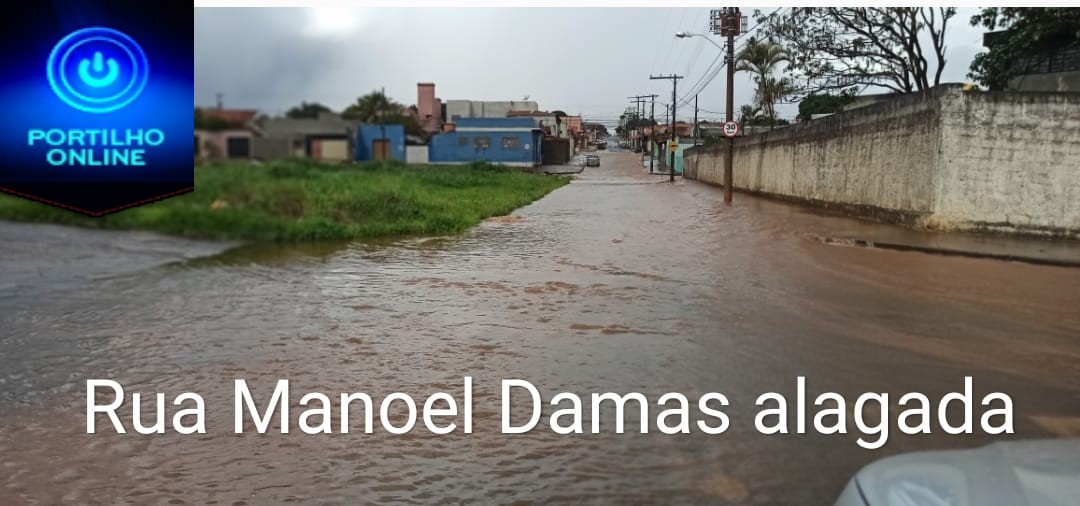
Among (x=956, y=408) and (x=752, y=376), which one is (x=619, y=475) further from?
(x=956, y=408)

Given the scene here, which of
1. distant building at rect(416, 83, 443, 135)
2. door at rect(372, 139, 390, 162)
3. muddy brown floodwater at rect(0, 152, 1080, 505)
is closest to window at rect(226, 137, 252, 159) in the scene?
door at rect(372, 139, 390, 162)

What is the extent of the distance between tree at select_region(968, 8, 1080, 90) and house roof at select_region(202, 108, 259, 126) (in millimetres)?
19303

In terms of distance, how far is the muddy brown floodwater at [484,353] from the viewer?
10.9 feet

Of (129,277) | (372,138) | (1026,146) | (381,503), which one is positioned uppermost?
(1026,146)

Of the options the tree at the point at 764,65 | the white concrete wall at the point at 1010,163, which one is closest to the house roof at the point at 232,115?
the white concrete wall at the point at 1010,163

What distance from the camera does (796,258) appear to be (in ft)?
34.7

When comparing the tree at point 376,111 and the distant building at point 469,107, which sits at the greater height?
the distant building at point 469,107

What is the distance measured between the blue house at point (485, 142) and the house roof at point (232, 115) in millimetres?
1416

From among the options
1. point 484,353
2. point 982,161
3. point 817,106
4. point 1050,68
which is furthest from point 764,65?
point 484,353

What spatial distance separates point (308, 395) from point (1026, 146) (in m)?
11.5

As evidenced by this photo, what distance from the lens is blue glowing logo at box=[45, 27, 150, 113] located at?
162 cm

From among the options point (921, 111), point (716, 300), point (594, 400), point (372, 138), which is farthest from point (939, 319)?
point (921, 111)

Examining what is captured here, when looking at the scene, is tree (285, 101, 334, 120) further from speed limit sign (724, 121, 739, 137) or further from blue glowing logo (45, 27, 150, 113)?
speed limit sign (724, 121, 739, 137)

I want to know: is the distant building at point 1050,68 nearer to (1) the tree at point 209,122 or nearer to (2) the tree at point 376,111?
(2) the tree at point 376,111
